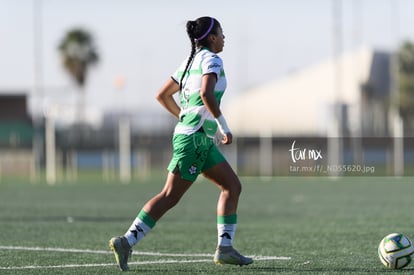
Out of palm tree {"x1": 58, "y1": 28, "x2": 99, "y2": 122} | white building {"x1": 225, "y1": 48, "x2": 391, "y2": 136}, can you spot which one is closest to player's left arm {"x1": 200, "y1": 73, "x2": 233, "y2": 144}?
white building {"x1": 225, "y1": 48, "x2": 391, "y2": 136}

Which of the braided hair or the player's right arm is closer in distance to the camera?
the braided hair

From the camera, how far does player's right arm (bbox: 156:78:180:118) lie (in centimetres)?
902

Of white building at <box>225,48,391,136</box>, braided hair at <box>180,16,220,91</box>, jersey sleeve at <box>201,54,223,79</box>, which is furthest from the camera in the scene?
white building at <box>225,48,391,136</box>

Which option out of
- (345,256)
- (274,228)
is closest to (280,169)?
(274,228)

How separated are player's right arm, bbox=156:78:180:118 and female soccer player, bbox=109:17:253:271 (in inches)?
8.8

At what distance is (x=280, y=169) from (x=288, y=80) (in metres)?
38.6

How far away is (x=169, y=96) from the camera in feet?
30.0

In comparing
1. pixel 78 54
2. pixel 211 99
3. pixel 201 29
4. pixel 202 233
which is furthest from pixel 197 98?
pixel 78 54

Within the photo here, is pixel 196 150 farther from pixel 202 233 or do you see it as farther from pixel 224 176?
pixel 202 233

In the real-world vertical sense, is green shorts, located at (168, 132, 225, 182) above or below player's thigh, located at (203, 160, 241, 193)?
above

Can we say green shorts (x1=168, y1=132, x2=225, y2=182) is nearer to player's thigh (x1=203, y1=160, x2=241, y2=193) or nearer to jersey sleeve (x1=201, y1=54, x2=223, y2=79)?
player's thigh (x1=203, y1=160, x2=241, y2=193)

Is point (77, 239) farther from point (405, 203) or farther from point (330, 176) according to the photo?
point (330, 176)

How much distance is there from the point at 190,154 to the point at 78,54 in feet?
217

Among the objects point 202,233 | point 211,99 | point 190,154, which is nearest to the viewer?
point 211,99
